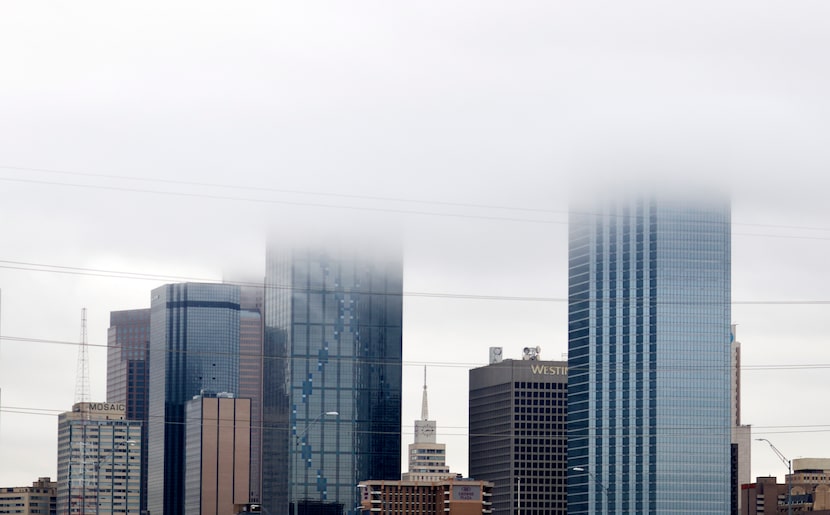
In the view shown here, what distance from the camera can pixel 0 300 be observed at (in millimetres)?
149125
